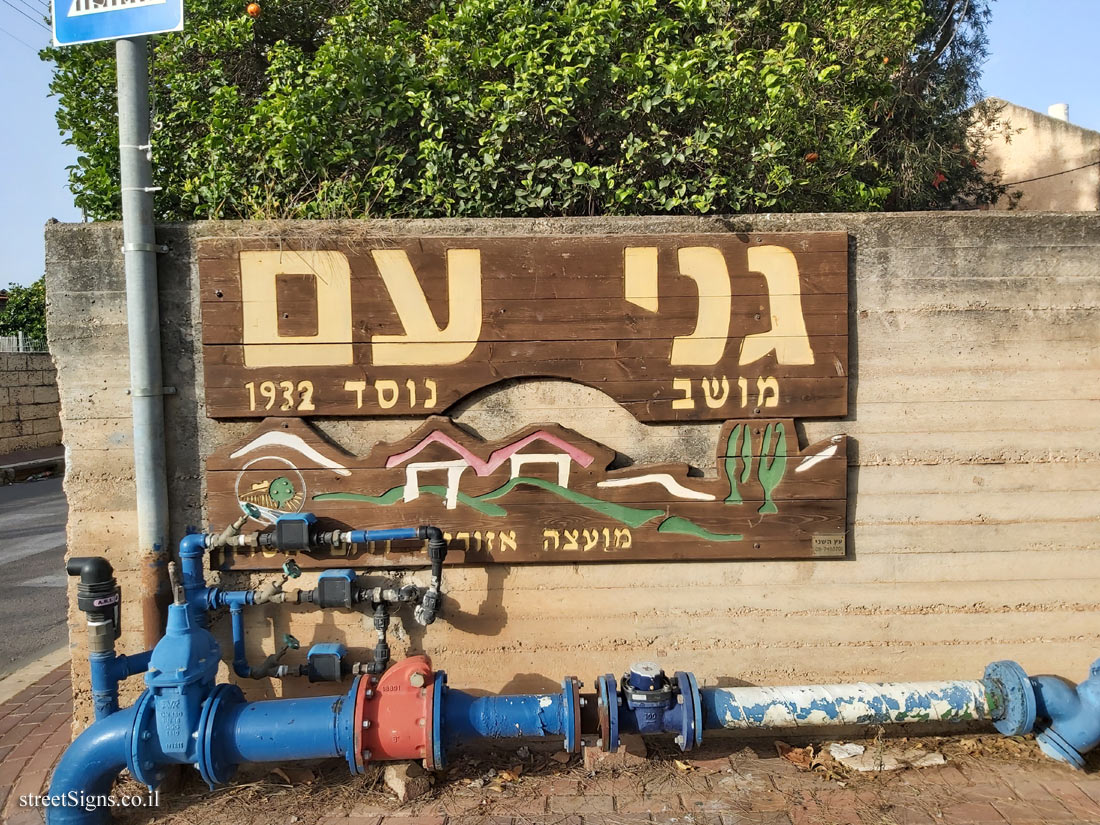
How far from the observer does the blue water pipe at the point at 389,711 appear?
9.75 ft

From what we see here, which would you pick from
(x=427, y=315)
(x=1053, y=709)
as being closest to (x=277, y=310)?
(x=427, y=315)

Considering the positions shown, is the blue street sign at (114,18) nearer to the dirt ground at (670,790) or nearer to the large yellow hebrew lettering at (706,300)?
the large yellow hebrew lettering at (706,300)

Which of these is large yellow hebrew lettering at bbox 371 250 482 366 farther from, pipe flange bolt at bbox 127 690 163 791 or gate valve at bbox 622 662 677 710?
pipe flange bolt at bbox 127 690 163 791

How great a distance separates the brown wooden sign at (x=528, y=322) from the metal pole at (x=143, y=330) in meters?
0.24

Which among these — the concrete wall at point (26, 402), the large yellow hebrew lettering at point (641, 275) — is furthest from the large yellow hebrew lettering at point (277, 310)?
the concrete wall at point (26, 402)

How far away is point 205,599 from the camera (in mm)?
3297

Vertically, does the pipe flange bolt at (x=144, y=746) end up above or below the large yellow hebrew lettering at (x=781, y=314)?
below

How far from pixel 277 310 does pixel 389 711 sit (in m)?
1.92

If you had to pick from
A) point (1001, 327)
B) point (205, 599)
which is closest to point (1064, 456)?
point (1001, 327)

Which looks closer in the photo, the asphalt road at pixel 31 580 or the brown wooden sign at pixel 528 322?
the brown wooden sign at pixel 528 322

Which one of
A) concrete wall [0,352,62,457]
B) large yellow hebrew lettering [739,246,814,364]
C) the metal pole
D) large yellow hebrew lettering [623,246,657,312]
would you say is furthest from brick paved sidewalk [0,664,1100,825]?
concrete wall [0,352,62,457]

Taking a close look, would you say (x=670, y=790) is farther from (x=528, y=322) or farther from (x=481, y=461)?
(x=528, y=322)

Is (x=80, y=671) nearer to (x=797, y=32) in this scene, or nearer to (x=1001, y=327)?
(x=1001, y=327)

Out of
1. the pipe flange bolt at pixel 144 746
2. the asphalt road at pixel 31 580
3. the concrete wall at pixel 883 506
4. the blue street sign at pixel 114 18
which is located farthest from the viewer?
the asphalt road at pixel 31 580
